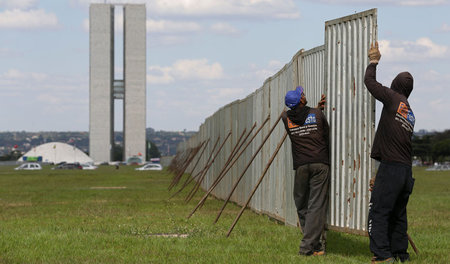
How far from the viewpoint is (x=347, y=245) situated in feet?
34.2

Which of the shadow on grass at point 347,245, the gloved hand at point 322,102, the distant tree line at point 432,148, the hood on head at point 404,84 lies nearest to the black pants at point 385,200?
the hood on head at point 404,84

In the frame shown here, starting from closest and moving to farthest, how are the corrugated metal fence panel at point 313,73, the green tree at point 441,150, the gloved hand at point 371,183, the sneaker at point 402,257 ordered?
1. the sneaker at point 402,257
2. the gloved hand at point 371,183
3. the corrugated metal fence panel at point 313,73
4. the green tree at point 441,150

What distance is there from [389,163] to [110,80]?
475ft

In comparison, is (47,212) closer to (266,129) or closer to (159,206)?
(159,206)

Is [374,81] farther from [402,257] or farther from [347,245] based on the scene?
[347,245]

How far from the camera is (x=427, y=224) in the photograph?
1425 cm

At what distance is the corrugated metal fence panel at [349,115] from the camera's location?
9.10 metres

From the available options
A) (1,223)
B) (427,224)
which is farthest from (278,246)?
(1,223)

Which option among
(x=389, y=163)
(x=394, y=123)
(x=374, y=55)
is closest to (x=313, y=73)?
(x=374, y=55)

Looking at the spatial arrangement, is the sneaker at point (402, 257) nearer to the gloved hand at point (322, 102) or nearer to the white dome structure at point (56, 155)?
the gloved hand at point (322, 102)

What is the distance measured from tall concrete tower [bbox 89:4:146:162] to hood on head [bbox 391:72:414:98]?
141 meters

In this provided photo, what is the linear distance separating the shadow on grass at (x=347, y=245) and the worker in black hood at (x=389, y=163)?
3.14 feet

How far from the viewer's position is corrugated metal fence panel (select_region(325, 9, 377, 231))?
358 inches

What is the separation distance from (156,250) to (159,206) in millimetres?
10100
